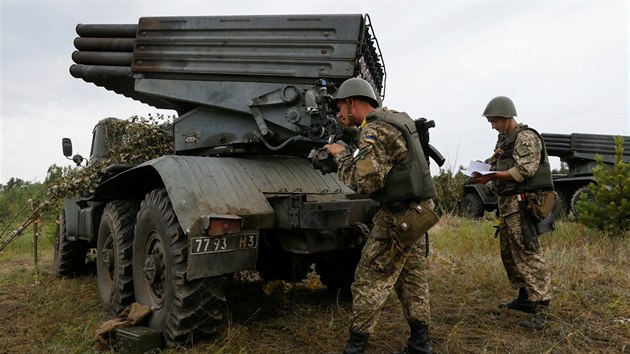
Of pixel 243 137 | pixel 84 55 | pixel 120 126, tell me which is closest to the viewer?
pixel 243 137

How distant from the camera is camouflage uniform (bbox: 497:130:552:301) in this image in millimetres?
4234

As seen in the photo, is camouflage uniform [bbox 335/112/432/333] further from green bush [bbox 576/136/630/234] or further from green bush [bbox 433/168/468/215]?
green bush [bbox 433/168/468/215]

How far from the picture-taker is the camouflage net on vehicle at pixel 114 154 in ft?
17.6

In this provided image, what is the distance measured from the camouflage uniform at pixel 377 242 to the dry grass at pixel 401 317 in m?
0.53

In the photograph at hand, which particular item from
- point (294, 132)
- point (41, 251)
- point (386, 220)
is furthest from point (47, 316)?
point (41, 251)

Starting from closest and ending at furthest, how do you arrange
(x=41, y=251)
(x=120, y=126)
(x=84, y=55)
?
(x=84, y=55) → (x=120, y=126) → (x=41, y=251)

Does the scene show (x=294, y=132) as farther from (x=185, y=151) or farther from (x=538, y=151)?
(x=538, y=151)

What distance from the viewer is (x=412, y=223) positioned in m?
3.31

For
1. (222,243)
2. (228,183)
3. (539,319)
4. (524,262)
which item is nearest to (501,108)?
(524,262)

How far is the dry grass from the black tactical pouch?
97cm

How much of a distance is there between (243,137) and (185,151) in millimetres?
721

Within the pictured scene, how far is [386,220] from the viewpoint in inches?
136

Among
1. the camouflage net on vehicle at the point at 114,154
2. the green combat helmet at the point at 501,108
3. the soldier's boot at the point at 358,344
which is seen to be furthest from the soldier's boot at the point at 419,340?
the camouflage net on vehicle at the point at 114,154

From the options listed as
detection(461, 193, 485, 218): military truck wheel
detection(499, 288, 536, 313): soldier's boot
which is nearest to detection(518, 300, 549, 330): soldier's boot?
detection(499, 288, 536, 313): soldier's boot
